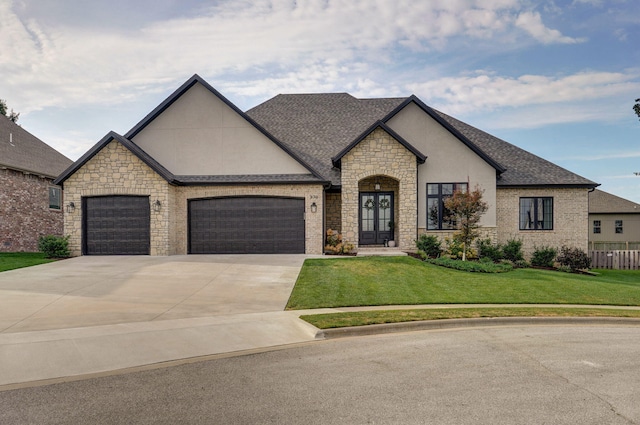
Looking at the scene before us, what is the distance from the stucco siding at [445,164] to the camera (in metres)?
21.5

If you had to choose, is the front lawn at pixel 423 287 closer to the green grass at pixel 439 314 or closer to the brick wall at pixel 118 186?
the green grass at pixel 439 314

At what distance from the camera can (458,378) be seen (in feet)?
19.4

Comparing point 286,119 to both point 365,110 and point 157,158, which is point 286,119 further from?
point 157,158

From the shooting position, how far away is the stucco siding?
846 inches

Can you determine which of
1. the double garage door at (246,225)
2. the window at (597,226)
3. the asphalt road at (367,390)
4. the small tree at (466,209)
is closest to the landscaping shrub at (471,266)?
the small tree at (466,209)

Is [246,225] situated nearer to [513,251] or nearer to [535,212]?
[513,251]

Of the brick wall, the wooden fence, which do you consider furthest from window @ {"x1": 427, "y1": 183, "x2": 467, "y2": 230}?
the brick wall

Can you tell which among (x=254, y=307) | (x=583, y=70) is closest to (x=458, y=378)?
(x=254, y=307)

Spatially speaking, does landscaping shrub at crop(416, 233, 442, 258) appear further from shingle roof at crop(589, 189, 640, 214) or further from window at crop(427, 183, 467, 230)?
shingle roof at crop(589, 189, 640, 214)

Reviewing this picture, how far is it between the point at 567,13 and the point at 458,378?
60.4 ft

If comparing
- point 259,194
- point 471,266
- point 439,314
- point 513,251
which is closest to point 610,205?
point 513,251

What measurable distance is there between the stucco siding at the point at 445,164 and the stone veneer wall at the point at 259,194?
17.2 ft

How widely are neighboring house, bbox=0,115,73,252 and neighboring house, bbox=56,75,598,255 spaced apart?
728cm

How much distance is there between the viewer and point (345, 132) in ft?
83.1
